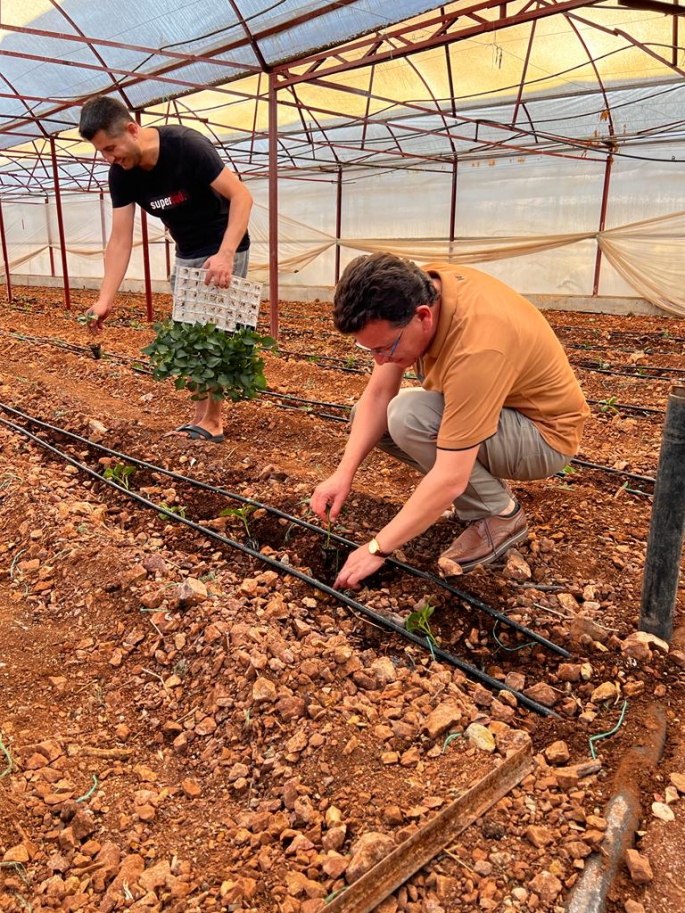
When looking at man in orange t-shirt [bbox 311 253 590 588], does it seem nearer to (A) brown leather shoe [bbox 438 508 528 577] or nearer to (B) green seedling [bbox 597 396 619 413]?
(A) brown leather shoe [bbox 438 508 528 577]

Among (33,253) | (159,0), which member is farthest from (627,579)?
(33,253)

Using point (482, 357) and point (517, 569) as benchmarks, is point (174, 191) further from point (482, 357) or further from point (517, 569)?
point (517, 569)

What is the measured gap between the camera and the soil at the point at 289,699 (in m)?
1.35

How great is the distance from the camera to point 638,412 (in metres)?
4.70

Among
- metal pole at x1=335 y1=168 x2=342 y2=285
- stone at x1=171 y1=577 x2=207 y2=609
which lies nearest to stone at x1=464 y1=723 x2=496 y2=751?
stone at x1=171 y1=577 x2=207 y2=609

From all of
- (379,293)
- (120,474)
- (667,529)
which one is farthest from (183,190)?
(667,529)

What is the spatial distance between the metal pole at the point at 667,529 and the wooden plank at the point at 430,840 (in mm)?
682

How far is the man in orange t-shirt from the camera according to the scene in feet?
5.99

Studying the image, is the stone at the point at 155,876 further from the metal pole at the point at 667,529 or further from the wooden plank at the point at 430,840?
the metal pole at the point at 667,529

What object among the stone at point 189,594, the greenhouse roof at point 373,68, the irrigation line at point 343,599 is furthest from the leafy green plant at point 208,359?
the greenhouse roof at point 373,68

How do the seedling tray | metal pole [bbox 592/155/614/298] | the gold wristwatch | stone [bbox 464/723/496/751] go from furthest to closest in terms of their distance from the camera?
metal pole [bbox 592/155/614/298] → the seedling tray → the gold wristwatch → stone [bbox 464/723/496/751]

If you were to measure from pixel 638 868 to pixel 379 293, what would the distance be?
4.63 ft

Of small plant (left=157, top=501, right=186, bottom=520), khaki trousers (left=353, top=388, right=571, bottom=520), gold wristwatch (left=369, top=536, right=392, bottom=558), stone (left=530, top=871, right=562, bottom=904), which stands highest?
khaki trousers (left=353, top=388, right=571, bottom=520)

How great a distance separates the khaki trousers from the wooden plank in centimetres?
97
